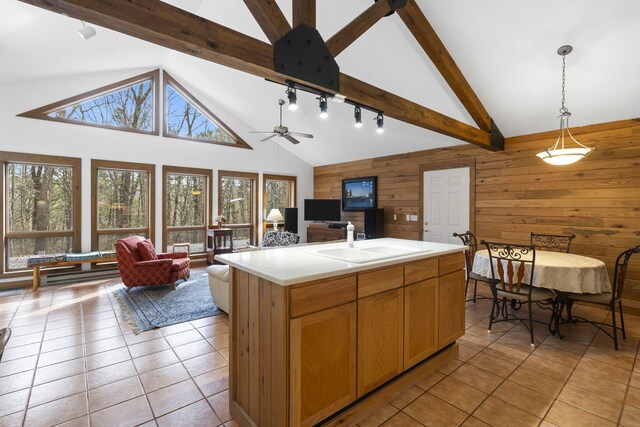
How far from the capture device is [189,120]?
6559 mm

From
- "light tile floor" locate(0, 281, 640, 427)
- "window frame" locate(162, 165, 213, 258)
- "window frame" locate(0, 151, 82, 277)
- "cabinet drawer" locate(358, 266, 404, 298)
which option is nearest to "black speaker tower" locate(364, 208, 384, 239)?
"light tile floor" locate(0, 281, 640, 427)

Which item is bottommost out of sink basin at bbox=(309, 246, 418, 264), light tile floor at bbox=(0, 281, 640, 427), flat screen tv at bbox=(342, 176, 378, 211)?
light tile floor at bbox=(0, 281, 640, 427)

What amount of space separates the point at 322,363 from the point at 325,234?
584 cm

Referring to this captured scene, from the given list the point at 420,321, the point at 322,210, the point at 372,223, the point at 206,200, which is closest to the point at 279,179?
the point at 322,210

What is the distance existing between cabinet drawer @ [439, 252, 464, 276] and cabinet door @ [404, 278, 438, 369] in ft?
0.52

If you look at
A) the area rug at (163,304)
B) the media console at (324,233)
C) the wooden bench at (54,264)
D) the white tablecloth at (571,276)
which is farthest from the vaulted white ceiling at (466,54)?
the area rug at (163,304)

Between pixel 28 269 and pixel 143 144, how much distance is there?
278 centimetres

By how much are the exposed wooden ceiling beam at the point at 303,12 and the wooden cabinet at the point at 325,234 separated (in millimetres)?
4926

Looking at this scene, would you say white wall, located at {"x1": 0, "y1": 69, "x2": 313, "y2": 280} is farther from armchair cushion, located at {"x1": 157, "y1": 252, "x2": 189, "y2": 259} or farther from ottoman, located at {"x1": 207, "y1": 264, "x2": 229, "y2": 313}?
ottoman, located at {"x1": 207, "y1": 264, "x2": 229, "y2": 313}

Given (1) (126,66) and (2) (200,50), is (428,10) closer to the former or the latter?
(2) (200,50)

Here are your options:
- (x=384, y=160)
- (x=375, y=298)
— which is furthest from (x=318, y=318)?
(x=384, y=160)

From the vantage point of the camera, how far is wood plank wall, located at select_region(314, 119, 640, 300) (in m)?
3.78

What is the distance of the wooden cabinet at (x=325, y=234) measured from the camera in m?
7.04

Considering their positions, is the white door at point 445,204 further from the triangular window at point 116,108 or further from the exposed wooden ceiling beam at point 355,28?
the triangular window at point 116,108
